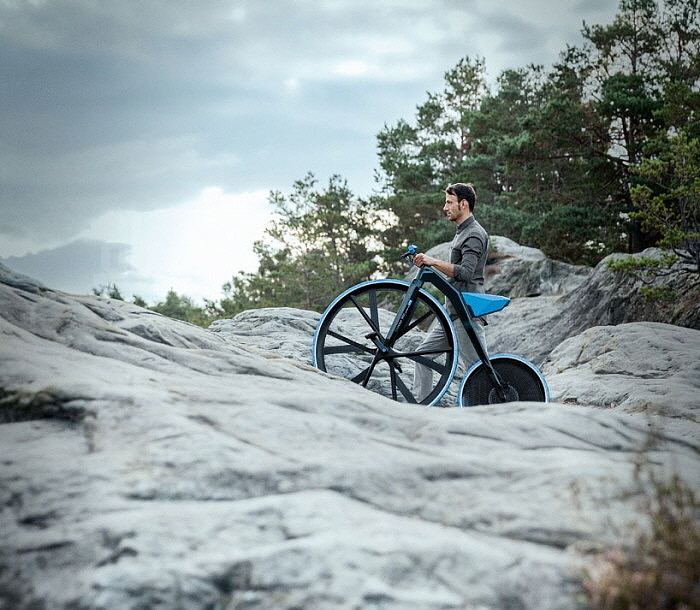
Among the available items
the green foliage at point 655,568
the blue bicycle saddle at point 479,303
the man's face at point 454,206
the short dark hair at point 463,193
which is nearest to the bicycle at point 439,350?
the blue bicycle saddle at point 479,303

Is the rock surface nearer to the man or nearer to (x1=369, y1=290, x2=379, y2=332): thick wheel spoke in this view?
(x1=369, y1=290, x2=379, y2=332): thick wheel spoke

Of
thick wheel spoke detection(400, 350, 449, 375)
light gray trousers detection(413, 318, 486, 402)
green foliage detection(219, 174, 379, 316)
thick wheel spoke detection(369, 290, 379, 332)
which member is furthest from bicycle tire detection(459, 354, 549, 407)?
green foliage detection(219, 174, 379, 316)

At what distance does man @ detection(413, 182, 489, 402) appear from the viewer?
226 inches

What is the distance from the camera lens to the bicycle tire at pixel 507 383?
5734mm

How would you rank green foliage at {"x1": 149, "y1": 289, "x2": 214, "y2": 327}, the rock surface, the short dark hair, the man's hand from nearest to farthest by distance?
the rock surface → the man's hand → the short dark hair → green foliage at {"x1": 149, "y1": 289, "x2": 214, "y2": 327}

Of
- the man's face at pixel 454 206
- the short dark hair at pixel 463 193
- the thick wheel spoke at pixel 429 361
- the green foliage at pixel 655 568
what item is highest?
the short dark hair at pixel 463 193

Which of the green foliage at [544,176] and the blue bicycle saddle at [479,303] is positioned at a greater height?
the green foliage at [544,176]

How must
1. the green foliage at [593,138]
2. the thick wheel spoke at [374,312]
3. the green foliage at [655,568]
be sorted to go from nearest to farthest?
the green foliage at [655,568] → the thick wheel spoke at [374,312] → the green foliage at [593,138]

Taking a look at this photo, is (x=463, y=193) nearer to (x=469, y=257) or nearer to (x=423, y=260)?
(x=469, y=257)

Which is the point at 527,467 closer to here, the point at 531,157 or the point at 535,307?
the point at 535,307

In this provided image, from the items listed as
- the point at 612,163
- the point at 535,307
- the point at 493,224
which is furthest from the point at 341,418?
the point at 493,224

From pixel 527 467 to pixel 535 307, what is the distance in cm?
1476

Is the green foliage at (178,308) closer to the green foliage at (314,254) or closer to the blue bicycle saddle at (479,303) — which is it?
the green foliage at (314,254)

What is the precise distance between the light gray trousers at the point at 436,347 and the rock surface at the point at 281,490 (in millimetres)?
2127
